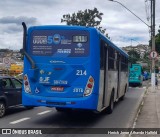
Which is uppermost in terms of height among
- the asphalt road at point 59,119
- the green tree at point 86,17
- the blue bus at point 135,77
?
the green tree at point 86,17

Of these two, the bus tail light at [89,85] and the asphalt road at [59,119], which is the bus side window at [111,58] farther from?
the bus tail light at [89,85]

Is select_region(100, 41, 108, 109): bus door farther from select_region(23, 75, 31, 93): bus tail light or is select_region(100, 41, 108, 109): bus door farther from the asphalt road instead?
select_region(23, 75, 31, 93): bus tail light

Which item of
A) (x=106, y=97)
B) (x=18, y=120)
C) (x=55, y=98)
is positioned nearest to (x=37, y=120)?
(x=18, y=120)

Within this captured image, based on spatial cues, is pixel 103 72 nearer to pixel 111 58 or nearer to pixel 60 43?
pixel 60 43

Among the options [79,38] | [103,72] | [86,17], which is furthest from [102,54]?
[86,17]

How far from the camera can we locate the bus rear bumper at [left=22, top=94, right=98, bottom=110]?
35.3 feet

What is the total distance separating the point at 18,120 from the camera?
12070mm

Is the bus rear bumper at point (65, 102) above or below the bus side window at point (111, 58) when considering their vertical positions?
below

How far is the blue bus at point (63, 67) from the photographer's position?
10.9 metres

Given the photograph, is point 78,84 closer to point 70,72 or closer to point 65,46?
point 70,72

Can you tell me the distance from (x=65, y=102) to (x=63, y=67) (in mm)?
1080

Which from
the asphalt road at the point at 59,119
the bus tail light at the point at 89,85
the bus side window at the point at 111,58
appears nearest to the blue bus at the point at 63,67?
the bus tail light at the point at 89,85

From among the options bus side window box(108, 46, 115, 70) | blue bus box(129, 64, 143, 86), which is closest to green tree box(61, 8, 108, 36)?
blue bus box(129, 64, 143, 86)

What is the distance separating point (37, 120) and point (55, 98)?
62.3 inches
